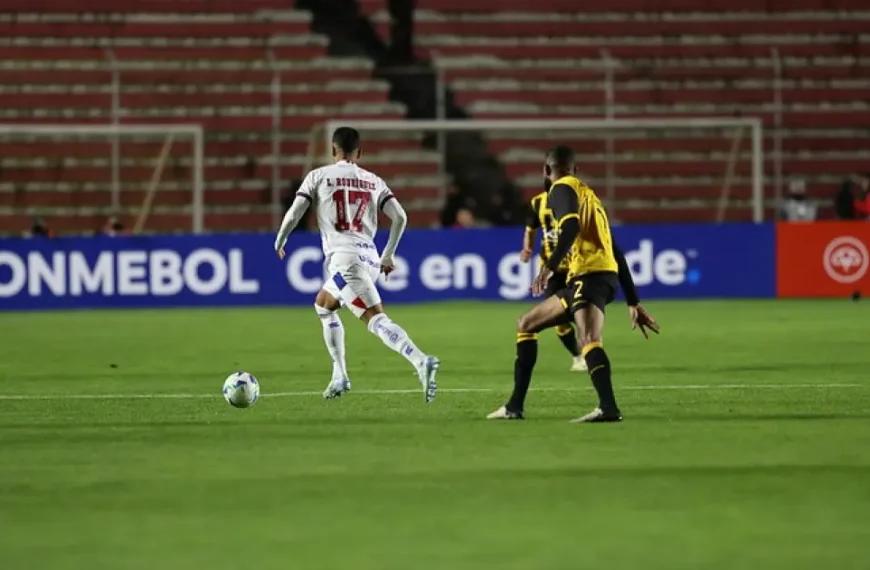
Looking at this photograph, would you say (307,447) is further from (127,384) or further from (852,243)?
(852,243)

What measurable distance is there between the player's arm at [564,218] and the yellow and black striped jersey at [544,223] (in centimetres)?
323

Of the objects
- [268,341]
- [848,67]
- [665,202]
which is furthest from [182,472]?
[848,67]

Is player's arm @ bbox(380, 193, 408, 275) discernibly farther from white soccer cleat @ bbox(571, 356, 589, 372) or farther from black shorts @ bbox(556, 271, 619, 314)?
A: white soccer cleat @ bbox(571, 356, 589, 372)

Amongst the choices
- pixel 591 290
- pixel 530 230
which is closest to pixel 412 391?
pixel 591 290

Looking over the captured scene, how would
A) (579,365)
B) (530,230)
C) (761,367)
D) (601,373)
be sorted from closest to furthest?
(601,373) < (761,367) < (579,365) < (530,230)

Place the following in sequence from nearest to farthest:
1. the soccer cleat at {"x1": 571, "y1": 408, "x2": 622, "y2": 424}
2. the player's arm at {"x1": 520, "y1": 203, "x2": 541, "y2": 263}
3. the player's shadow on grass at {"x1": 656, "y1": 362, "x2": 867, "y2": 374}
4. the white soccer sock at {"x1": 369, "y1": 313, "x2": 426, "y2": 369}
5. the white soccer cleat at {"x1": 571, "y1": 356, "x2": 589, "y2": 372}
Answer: the soccer cleat at {"x1": 571, "y1": 408, "x2": 622, "y2": 424} → the white soccer sock at {"x1": 369, "y1": 313, "x2": 426, "y2": 369} → the player's shadow on grass at {"x1": 656, "y1": 362, "x2": 867, "y2": 374} → the white soccer cleat at {"x1": 571, "y1": 356, "x2": 589, "y2": 372} → the player's arm at {"x1": 520, "y1": 203, "x2": 541, "y2": 263}

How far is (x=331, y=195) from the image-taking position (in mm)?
13781

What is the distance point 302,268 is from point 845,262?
8680 millimetres

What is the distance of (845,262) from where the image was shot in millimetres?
28969

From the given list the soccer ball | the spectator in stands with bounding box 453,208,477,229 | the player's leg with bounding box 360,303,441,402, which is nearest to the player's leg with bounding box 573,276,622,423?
the player's leg with bounding box 360,303,441,402

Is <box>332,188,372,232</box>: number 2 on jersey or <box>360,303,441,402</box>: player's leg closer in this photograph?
<box>360,303,441,402</box>: player's leg

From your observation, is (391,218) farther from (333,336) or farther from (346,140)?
(333,336)

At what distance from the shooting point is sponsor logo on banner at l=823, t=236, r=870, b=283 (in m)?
28.9

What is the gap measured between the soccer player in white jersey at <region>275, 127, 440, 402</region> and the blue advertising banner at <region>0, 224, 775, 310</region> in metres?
13.9
